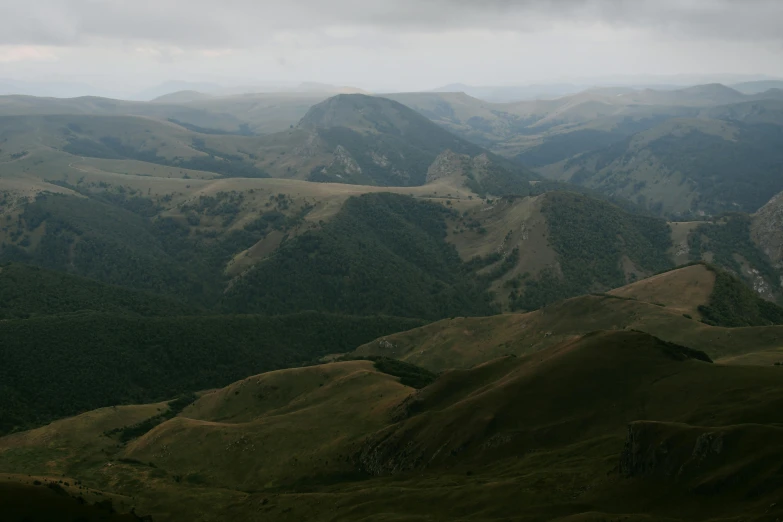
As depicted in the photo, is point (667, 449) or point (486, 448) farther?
point (486, 448)

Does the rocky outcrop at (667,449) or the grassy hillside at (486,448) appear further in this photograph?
the grassy hillside at (486,448)

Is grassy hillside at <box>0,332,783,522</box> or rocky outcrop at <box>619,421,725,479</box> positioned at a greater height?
rocky outcrop at <box>619,421,725,479</box>

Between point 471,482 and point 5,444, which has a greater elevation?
point 471,482

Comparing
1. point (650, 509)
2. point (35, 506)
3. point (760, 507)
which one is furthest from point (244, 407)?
point (760, 507)

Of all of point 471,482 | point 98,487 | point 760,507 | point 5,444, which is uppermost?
point 760,507

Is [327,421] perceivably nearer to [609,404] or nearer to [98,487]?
[98,487]

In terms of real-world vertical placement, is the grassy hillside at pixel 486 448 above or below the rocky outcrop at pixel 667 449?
below

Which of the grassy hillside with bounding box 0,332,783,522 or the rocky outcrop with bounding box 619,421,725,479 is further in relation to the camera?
the grassy hillside with bounding box 0,332,783,522

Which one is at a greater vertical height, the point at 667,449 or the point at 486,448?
the point at 667,449
